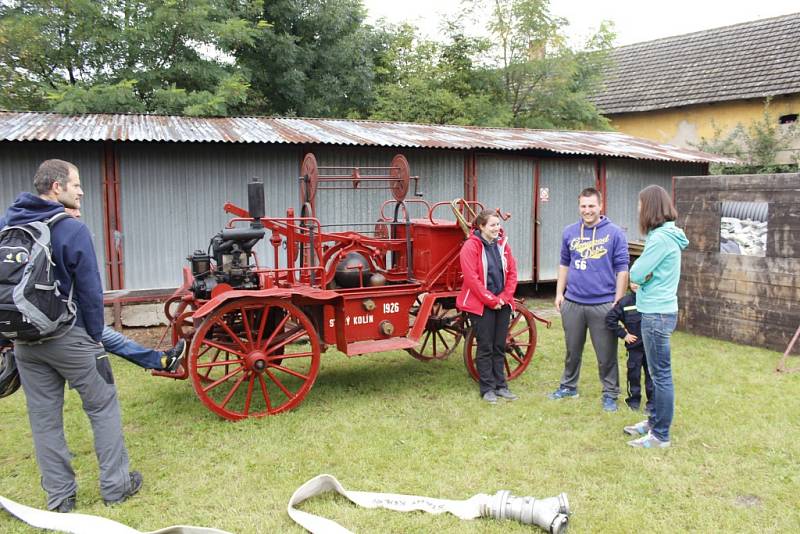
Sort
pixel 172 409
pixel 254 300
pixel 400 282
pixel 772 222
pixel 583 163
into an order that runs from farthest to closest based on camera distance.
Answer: pixel 583 163
pixel 772 222
pixel 400 282
pixel 172 409
pixel 254 300

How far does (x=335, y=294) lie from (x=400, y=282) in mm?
855

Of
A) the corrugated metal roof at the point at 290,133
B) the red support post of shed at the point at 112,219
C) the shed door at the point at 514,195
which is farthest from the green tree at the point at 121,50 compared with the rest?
the shed door at the point at 514,195

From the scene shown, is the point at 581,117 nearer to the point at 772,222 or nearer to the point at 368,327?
the point at 772,222

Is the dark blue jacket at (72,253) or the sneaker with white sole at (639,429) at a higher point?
the dark blue jacket at (72,253)

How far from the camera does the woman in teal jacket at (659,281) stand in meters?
4.31

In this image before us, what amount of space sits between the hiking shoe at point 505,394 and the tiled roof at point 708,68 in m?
14.2

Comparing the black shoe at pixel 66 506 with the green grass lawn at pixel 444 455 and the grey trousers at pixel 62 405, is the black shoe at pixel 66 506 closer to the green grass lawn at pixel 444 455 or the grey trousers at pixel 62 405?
Result: the grey trousers at pixel 62 405

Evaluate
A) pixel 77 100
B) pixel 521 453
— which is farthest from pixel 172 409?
pixel 77 100

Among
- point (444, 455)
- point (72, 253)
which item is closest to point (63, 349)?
point (72, 253)

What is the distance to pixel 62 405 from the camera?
3750 mm

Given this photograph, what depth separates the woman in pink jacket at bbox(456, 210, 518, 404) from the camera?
543 cm

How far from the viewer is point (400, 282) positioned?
6070mm

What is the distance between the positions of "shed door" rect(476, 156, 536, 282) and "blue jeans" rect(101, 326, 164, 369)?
684cm

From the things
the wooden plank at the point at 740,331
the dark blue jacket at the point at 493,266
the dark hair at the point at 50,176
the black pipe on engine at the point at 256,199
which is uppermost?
the dark hair at the point at 50,176
